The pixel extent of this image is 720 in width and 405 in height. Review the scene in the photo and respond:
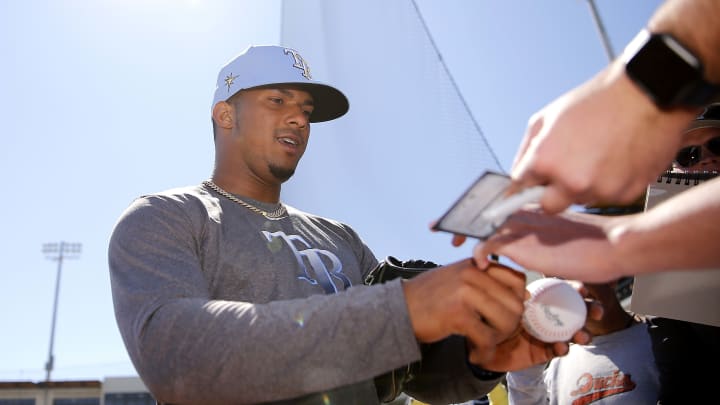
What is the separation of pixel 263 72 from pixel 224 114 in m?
0.27

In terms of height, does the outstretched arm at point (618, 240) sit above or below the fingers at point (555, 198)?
below

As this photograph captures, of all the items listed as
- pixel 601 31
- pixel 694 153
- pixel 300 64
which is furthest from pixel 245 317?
pixel 601 31

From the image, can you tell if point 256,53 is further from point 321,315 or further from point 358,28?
point 358,28

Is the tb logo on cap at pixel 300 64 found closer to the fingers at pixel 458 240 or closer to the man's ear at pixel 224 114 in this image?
the man's ear at pixel 224 114

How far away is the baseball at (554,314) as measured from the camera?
1.59 m

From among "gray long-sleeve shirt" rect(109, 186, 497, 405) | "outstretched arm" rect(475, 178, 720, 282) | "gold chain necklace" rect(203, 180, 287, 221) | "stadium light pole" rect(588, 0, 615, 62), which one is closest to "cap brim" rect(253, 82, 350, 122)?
"gold chain necklace" rect(203, 180, 287, 221)

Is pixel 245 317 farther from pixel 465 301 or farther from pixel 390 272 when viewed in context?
pixel 390 272

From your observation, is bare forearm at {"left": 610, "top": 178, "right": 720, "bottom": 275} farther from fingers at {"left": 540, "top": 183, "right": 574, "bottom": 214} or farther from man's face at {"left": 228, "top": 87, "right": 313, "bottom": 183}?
man's face at {"left": 228, "top": 87, "right": 313, "bottom": 183}

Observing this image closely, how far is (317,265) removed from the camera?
205 centimetres

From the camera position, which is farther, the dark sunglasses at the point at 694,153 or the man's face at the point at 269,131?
the dark sunglasses at the point at 694,153

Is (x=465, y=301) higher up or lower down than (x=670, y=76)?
lower down

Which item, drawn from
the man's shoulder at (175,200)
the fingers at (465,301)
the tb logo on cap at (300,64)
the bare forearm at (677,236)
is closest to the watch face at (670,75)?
the bare forearm at (677,236)

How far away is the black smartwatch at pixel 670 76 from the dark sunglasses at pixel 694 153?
81.1 inches

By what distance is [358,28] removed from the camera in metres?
6.54
